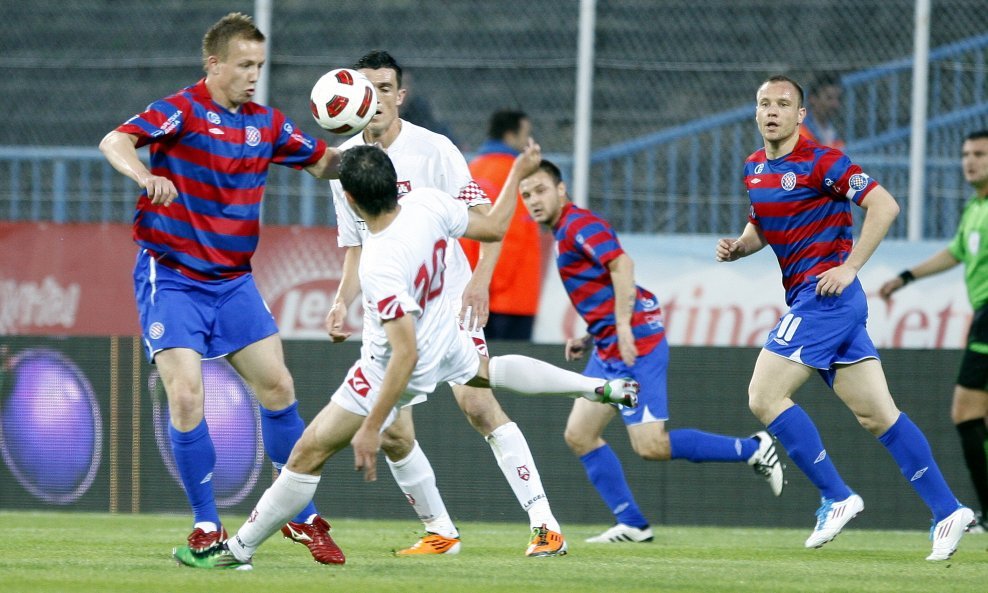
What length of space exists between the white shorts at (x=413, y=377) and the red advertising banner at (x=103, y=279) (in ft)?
15.6

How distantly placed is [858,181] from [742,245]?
81cm

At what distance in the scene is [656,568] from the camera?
6.68 meters

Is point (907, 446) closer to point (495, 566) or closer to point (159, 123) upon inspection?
point (495, 566)

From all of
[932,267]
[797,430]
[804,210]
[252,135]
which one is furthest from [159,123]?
[932,267]

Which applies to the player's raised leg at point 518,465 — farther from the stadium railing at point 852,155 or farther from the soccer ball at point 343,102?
the stadium railing at point 852,155

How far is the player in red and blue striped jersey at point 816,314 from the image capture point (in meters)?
7.14

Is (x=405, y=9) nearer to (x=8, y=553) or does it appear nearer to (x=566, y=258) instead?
(x=566, y=258)

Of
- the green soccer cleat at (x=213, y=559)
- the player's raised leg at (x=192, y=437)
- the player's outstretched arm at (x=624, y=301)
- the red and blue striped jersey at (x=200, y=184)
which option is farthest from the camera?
the player's outstretched arm at (x=624, y=301)

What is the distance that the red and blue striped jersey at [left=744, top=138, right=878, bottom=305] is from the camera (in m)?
7.24

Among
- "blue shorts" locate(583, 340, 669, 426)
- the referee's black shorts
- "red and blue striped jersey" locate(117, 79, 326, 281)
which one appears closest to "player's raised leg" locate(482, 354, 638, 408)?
"red and blue striped jersey" locate(117, 79, 326, 281)

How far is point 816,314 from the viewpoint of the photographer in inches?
285

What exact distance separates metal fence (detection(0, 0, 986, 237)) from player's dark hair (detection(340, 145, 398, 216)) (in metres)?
5.61

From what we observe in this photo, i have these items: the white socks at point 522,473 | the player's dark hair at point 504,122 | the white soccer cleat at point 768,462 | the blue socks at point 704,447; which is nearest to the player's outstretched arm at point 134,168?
the white socks at point 522,473

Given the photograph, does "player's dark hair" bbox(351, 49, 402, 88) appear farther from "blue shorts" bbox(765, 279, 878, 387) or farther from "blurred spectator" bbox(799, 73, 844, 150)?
"blurred spectator" bbox(799, 73, 844, 150)
